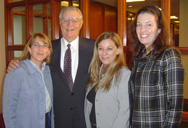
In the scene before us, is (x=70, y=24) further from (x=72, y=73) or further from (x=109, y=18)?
(x=109, y=18)

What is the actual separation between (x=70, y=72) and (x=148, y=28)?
972 mm

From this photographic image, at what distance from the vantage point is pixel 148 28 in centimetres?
134

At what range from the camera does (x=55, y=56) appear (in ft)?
6.82

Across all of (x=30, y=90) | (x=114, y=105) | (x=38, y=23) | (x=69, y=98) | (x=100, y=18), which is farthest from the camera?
(x=100, y=18)

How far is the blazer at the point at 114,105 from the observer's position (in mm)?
1549

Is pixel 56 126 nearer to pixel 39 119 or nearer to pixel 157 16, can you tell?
pixel 39 119

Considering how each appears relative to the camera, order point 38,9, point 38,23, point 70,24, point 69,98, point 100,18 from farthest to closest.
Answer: point 100,18, point 38,23, point 38,9, point 70,24, point 69,98

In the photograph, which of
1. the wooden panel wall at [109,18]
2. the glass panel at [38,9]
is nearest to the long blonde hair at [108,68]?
the glass panel at [38,9]

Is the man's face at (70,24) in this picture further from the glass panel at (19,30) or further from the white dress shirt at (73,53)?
the glass panel at (19,30)

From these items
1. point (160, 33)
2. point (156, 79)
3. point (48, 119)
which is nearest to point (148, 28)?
point (160, 33)

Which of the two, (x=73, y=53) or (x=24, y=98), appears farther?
(x=73, y=53)

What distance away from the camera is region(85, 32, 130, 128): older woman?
1.56m

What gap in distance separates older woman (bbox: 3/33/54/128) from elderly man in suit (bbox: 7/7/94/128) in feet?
0.41

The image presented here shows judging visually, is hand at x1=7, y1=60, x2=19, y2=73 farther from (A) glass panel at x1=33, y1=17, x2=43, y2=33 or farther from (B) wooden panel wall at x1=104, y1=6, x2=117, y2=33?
(B) wooden panel wall at x1=104, y1=6, x2=117, y2=33
